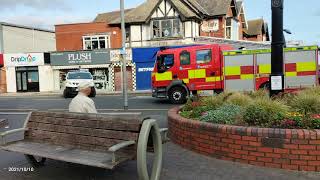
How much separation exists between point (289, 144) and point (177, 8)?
30.4 metres

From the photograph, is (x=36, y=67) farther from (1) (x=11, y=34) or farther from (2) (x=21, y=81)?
(1) (x=11, y=34)

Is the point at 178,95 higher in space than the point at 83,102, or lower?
lower

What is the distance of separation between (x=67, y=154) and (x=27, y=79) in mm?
34861

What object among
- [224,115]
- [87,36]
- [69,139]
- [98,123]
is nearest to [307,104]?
[224,115]

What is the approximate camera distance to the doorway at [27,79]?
3781 centimetres

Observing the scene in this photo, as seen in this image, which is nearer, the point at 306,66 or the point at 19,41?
the point at 306,66

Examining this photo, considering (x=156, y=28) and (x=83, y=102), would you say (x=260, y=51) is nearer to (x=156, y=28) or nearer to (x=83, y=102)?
(x=83, y=102)

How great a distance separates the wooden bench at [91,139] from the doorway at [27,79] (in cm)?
3308

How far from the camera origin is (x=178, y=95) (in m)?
17.1

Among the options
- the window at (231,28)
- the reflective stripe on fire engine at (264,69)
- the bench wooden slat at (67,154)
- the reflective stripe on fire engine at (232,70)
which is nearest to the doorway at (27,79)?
the window at (231,28)

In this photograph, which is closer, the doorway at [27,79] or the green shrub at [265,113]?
the green shrub at [265,113]

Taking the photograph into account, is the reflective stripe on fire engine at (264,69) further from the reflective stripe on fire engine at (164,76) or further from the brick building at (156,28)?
the brick building at (156,28)

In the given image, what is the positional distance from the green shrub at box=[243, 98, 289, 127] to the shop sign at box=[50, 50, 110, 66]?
2982 cm

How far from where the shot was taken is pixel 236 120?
6.59 metres
